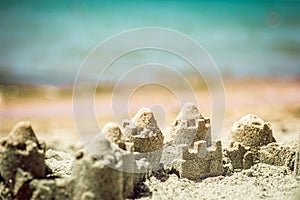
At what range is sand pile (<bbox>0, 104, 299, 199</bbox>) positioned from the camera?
400 cm

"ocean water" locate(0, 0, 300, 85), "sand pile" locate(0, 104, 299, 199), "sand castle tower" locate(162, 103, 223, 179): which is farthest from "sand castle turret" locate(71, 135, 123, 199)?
"ocean water" locate(0, 0, 300, 85)

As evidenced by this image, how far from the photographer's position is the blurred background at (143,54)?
37.5 ft

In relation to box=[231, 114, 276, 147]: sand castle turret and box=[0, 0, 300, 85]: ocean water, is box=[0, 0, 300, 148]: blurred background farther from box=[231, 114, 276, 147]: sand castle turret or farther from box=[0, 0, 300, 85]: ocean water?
box=[231, 114, 276, 147]: sand castle turret

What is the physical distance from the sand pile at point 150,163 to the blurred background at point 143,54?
2277 millimetres

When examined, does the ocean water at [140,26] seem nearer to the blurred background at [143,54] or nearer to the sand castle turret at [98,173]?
the blurred background at [143,54]

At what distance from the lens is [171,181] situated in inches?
184

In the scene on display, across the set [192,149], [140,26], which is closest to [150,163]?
[192,149]

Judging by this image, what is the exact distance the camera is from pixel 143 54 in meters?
15.8

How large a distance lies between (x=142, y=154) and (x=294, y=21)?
698 inches

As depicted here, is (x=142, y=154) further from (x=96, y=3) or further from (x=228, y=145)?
(x=96, y=3)

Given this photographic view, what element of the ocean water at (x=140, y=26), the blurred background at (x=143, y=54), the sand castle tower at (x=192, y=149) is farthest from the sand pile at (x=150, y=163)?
the ocean water at (x=140, y=26)

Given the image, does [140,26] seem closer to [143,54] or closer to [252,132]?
[143,54]

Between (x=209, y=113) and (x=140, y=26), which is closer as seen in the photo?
(x=209, y=113)

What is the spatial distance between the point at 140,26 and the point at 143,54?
5313 millimetres
